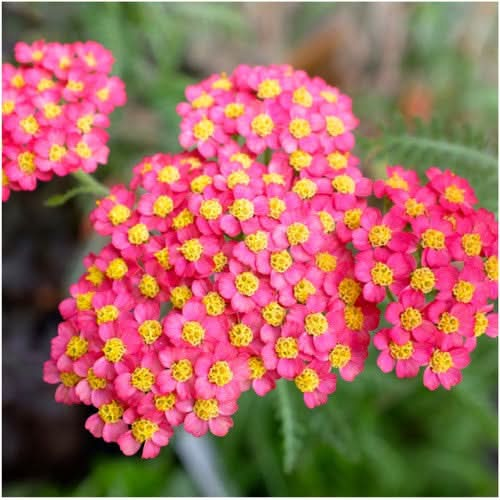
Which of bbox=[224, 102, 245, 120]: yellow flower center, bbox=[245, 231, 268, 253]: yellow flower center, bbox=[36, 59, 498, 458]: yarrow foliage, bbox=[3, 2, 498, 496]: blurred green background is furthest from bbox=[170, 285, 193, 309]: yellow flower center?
bbox=[3, 2, 498, 496]: blurred green background

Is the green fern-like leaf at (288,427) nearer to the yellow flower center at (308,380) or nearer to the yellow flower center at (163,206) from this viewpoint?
the yellow flower center at (308,380)

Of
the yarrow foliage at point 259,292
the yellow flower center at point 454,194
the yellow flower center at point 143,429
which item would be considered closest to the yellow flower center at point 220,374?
the yarrow foliage at point 259,292

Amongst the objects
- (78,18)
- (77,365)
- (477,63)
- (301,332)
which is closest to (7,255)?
(78,18)

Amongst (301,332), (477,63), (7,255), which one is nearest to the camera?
(301,332)

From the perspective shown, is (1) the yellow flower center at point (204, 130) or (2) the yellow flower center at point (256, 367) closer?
(2) the yellow flower center at point (256, 367)

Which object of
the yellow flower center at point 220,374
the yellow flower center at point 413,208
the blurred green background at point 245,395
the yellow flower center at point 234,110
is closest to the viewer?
the yellow flower center at point 220,374

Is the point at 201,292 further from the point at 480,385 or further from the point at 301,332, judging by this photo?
the point at 480,385
